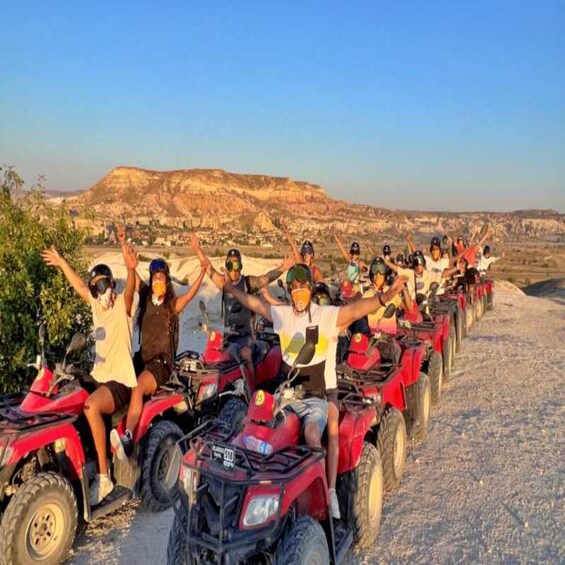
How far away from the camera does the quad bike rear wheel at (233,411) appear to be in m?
6.34

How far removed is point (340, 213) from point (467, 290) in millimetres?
103444

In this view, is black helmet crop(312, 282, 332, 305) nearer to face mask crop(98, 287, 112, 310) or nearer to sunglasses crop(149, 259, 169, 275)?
sunglasses crop(149, 259, 169, 275)

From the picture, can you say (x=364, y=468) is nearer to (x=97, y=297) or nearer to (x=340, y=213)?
(x=97, y=297)

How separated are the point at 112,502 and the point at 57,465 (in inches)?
23.9

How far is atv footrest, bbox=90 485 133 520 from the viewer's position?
491 cm

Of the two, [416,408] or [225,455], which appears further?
[416,408]

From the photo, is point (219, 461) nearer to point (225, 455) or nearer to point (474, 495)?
point (225, 455)

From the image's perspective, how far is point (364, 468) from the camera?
4.68 metres

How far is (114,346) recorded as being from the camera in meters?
5.50

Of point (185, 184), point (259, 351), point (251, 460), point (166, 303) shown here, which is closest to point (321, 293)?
point (166, 303)

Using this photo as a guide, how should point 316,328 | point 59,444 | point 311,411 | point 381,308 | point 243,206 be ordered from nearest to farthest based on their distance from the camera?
point 311,411, point 316,328, point 59,444, point 381,308, point 243,206

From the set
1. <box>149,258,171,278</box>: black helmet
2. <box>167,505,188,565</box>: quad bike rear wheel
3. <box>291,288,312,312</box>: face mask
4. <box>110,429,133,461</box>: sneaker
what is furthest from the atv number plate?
<box>149,258,171,278</box>: black helmet

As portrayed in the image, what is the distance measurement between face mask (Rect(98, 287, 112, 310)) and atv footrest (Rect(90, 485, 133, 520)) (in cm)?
162

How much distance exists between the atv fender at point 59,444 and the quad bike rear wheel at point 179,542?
1325 mm
